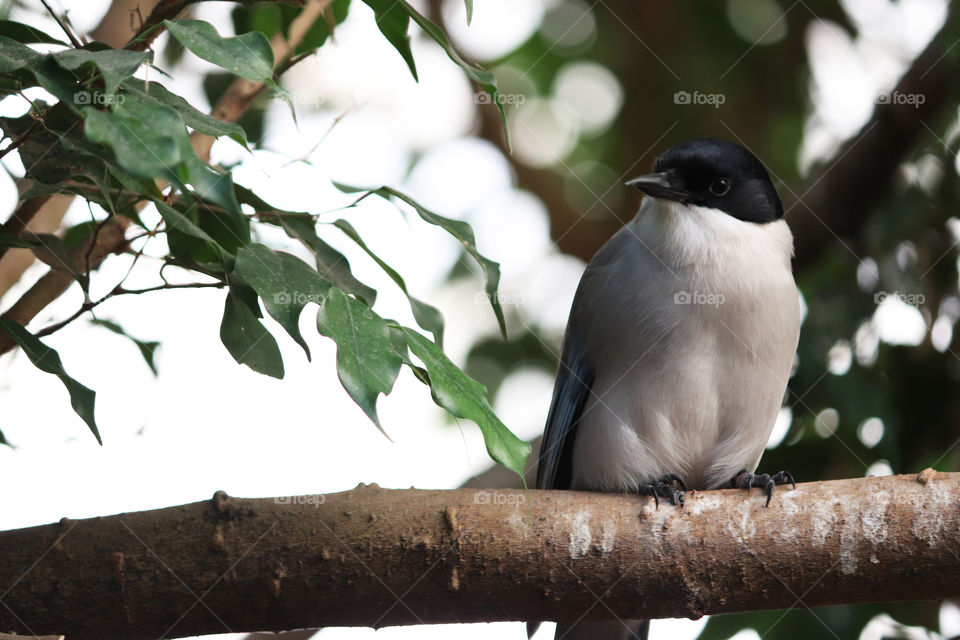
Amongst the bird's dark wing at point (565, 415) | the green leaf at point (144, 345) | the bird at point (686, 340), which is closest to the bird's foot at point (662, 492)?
the bird at point (686, 340)

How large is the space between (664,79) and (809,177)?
920 mm

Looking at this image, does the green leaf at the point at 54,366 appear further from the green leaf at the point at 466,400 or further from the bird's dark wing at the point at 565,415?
the bird's dark wing at the point at 565,415

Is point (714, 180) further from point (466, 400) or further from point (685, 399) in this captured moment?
point (466, 400)

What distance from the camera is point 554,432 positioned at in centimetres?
312

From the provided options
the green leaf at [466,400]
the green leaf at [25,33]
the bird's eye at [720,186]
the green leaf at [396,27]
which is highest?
the green leaf at [25,33]

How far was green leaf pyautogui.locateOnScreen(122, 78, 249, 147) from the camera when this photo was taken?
56.9 inches

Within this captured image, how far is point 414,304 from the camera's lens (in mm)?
2174

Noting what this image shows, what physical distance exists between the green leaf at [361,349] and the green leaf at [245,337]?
313 millimetres

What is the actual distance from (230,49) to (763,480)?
1594 mm

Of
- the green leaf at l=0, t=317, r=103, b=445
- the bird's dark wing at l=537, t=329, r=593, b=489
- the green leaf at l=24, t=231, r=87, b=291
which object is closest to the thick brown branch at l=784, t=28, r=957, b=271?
the bird's dark wing at l=537, t=329, r=593, b=489

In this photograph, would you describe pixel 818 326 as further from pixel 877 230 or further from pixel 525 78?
pixel 525 78

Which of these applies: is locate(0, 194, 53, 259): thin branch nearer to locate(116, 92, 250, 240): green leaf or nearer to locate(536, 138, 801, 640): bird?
locate(116, 92, 250, 240): green leaf

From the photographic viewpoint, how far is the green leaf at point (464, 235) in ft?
6.15

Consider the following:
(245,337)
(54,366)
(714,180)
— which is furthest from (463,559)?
(714,180)
